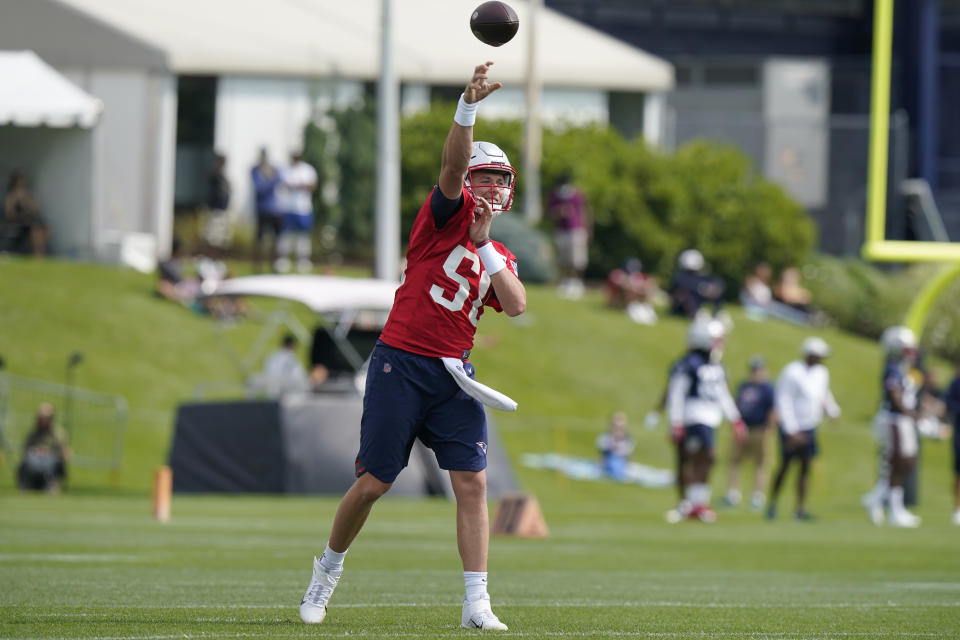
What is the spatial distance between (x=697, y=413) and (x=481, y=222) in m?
10.6

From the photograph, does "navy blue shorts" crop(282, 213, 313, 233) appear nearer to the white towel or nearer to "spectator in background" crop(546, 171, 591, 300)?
"spectator in background" crop(546, 171, 591, 300)

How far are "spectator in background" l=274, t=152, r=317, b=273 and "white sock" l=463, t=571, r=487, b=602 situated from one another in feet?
70.3

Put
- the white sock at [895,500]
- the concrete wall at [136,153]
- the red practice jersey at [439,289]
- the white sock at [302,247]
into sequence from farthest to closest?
the concrete wall at [136,153], the white sock at [302,247], the white sock at [895,500], the red practice jersey at [439,289]

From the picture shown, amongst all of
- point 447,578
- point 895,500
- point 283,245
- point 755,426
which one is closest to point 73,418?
point 283,245

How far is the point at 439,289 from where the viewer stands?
689cm

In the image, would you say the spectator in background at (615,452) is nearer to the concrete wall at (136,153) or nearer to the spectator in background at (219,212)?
the spectator in background at (219,212)

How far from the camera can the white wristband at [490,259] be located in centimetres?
669

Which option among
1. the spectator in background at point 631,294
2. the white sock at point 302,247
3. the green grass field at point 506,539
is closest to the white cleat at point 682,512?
the green grass field at point 506,539

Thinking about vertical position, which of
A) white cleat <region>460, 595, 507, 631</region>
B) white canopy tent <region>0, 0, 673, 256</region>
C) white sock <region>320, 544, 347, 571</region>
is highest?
white canopy tent <region>0, 0, 673, 256</region>

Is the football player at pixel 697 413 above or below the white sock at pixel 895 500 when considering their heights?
above

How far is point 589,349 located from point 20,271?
9546 mm

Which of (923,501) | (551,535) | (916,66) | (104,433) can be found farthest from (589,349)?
(551,535)

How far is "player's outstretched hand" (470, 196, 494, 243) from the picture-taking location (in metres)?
6.66

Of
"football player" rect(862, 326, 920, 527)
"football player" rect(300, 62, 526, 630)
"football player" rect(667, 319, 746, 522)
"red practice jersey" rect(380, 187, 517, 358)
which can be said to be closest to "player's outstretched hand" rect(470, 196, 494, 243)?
"football player" rect(300, 62, 526, 630)
